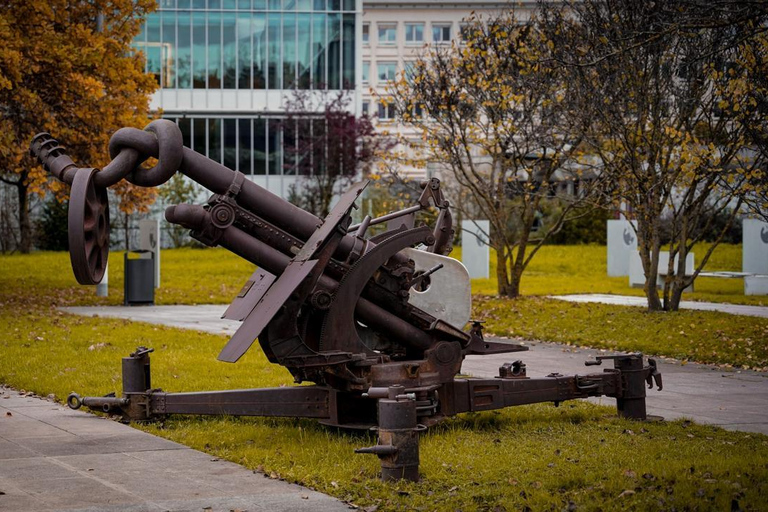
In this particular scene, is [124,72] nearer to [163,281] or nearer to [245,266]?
[163,281]

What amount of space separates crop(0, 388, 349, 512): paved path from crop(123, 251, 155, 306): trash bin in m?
14.5

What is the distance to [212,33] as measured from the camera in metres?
53.0

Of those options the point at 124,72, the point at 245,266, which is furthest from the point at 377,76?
the point at 124,72

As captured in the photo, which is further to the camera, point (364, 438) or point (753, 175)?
point (753, 175)

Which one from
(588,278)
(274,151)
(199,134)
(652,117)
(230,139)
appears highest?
(199,134)

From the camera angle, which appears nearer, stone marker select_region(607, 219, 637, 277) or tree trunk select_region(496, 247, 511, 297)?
tree trunk select_region(496, 247, 511, 297)

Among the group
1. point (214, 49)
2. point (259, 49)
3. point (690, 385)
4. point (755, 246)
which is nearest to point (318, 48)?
point (259, 49)

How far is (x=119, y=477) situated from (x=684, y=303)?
1715 cm

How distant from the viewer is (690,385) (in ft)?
39.8

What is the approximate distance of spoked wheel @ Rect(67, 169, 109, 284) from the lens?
7684 mm

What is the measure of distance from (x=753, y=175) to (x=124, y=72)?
12.7 metres

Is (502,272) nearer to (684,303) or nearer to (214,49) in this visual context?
(684,303)

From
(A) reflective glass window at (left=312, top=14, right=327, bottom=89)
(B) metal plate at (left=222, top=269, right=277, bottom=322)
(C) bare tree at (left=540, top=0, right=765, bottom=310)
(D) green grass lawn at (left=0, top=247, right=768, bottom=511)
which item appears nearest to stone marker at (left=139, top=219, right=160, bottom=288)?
(D) green grass lawn at (left=0, top=247, right=768, bottom=511)

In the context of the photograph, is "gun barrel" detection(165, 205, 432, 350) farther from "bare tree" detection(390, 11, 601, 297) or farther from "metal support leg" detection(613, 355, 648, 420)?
"bare tree" detection(390, 11, 601, 297)
